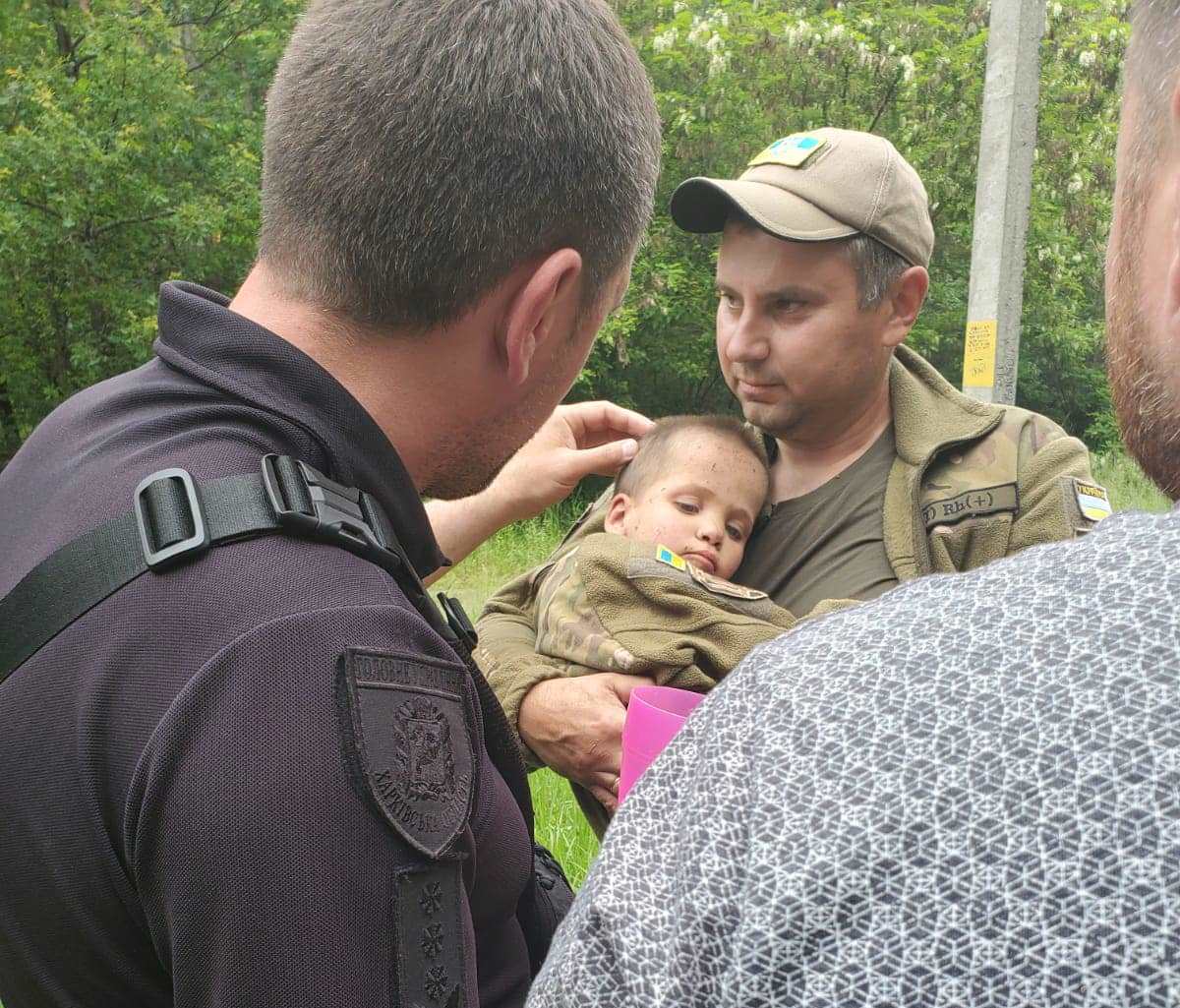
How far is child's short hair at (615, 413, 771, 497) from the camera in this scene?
2975 millimetres

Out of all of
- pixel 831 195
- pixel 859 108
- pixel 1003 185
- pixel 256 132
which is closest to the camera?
pixel 831 195

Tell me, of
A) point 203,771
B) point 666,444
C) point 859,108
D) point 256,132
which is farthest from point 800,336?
point 256,132

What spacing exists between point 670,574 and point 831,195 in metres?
0.98

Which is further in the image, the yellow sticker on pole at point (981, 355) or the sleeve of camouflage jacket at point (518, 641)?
the yellow sticker on pole at point (981, 355)

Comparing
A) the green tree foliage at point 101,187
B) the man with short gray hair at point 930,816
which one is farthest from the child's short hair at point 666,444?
the green tree foliage at point 101,187

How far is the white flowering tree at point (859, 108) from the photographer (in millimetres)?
12930

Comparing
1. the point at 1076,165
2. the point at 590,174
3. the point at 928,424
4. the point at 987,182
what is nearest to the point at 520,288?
the point at 590,174

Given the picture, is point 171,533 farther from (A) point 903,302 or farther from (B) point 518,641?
(A) point 903,302

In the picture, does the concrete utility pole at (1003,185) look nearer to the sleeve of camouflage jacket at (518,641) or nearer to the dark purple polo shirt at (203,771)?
the sleeve of camouflage jacket at (518,641)

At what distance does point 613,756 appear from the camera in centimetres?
243

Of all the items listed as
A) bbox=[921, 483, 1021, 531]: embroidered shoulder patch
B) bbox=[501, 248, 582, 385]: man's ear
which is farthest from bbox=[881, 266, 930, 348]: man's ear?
bbox=[501, 248, 582, 385]: man's ear

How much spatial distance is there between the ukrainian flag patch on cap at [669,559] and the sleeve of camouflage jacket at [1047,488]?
721 millimetres

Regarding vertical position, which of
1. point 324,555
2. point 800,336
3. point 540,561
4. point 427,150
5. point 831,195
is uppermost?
point 427,150

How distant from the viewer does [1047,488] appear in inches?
98.2
